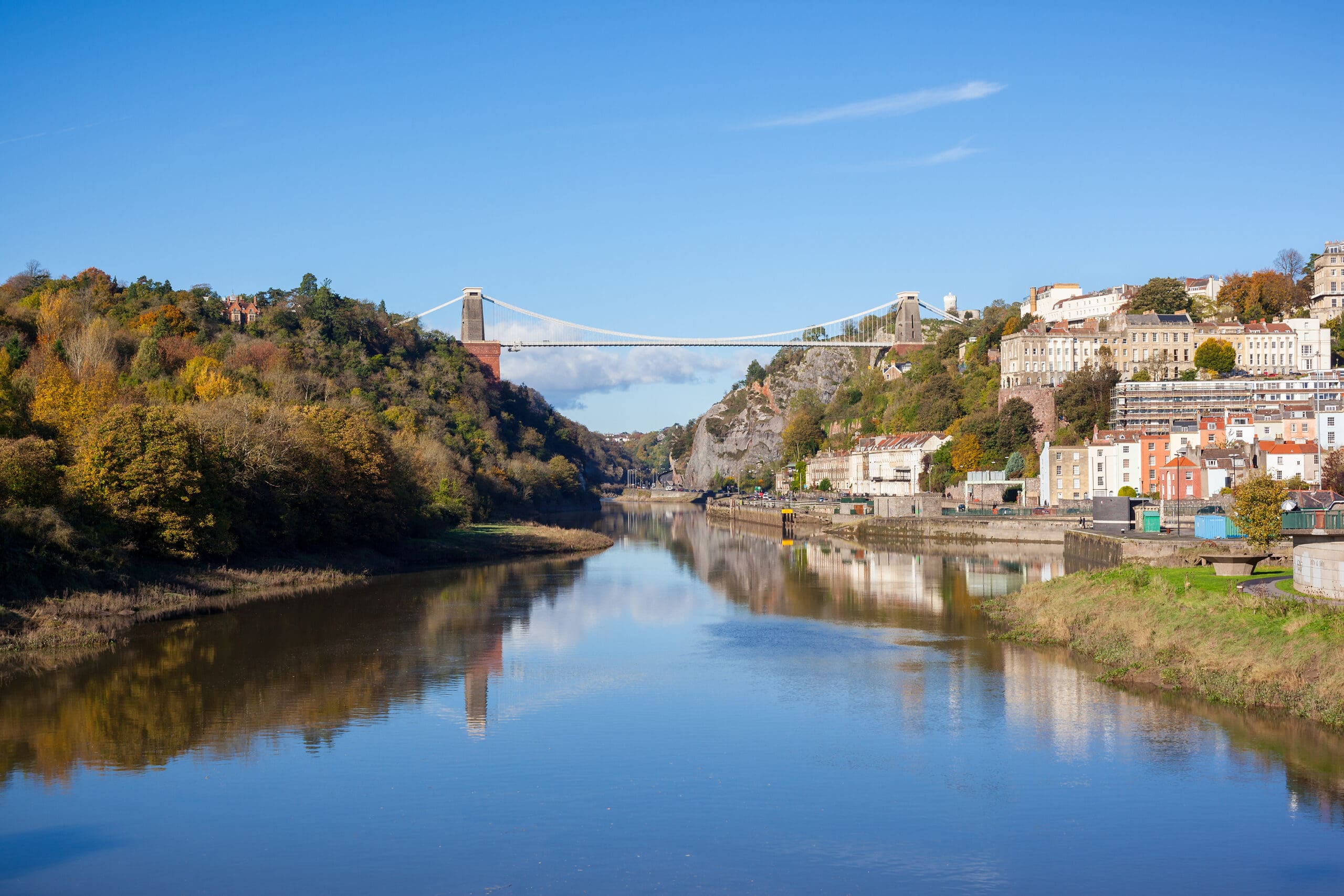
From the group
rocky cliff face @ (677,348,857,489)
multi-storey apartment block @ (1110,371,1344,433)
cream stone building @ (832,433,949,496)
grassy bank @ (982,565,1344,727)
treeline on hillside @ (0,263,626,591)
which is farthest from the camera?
rocky cliff face @ (677,348,857,489)

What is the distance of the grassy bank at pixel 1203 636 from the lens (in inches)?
456

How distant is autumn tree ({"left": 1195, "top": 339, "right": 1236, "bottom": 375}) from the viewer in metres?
55.8

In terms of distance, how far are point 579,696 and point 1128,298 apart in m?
59.6

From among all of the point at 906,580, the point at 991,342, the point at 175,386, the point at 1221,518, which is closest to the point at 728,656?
the point at 906,580

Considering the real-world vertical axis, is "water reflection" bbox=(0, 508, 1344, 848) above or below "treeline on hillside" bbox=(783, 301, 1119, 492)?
below

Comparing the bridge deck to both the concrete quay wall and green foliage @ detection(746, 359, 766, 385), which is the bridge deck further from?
the concrete quay wall

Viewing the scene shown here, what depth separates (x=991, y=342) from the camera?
221ft

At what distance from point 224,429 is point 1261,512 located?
2055cm

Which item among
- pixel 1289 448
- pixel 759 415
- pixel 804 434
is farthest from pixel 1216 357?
pixel 759 415

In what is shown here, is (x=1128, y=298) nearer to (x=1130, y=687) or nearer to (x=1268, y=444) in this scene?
(x=1268, y=444)

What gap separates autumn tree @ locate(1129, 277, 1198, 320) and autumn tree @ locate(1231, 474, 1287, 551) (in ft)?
131

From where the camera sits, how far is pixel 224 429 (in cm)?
2570

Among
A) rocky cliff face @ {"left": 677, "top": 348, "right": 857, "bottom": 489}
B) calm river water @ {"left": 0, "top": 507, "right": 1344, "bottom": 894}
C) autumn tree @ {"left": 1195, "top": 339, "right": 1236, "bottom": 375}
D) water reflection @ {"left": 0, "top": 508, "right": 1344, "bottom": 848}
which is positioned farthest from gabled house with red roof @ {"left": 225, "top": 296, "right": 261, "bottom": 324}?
rocky cliff face @ {"left": 677, "top": 348, "right": 857, "bottom": 489}

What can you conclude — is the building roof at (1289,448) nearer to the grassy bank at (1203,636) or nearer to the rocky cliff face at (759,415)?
the grassy bank at (1203,636)
